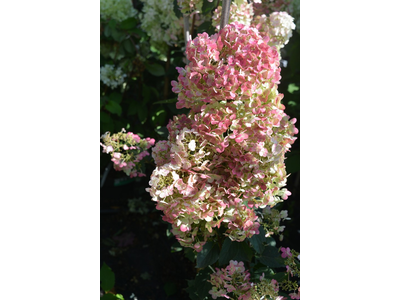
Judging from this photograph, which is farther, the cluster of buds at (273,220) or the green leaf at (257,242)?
the cluster of buds at (273,220)

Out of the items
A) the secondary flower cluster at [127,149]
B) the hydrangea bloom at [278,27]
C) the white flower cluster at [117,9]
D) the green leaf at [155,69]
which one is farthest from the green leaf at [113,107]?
the hydrangea bloom at [278,27]

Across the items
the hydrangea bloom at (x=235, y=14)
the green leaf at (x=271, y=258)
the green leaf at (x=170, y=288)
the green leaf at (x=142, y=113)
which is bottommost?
the green leaf at (x=170, y=288)

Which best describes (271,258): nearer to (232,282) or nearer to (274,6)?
(232,282)

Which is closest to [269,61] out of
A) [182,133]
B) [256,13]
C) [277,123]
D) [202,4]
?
[277,123]

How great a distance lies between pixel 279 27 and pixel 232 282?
40.5 inches

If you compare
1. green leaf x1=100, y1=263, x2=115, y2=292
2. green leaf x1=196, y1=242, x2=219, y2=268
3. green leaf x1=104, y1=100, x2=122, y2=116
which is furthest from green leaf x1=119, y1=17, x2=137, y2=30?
green leaf x1=196, y1=242, x2=219, y2=268

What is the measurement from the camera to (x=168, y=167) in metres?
0.88

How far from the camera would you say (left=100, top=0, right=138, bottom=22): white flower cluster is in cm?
220

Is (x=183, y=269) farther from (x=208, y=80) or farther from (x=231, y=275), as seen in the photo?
(x=208, y=80)

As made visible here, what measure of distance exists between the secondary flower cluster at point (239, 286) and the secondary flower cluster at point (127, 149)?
540 millimetres

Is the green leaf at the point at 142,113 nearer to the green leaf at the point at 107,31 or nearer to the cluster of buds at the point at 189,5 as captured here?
the green leaf at the point at 107,31

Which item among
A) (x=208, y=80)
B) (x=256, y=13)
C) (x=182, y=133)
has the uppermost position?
(x=256, y=13)

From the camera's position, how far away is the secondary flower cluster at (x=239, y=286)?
1102 millimetres

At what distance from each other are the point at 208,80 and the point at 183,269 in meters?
1.61
